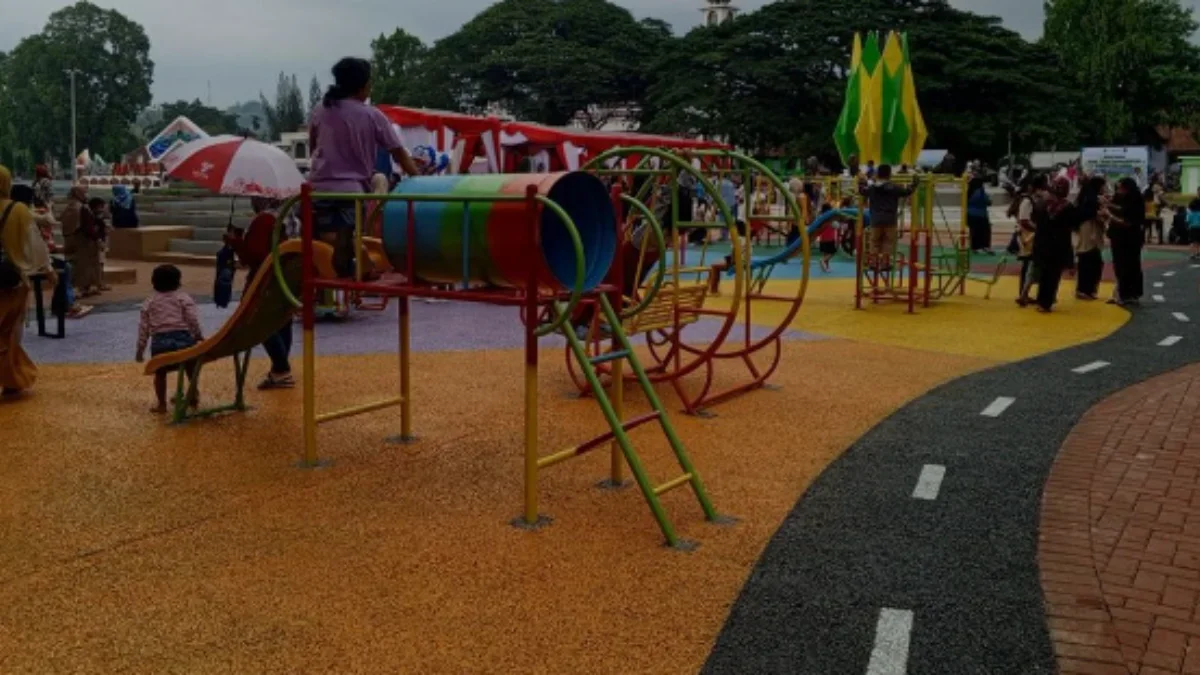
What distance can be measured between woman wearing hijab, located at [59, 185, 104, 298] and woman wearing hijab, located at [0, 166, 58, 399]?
6719 mm

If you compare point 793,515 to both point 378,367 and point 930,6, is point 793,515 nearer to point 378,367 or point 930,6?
point 378,367

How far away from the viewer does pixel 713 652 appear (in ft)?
12.4

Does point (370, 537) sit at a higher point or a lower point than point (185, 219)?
lower

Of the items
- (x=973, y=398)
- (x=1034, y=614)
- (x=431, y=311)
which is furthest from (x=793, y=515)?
(x=431, y=311)

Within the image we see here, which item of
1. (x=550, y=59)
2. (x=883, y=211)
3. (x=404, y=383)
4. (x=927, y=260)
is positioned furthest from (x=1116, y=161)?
(x=404, y=383)

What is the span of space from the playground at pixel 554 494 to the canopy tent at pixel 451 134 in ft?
35.0

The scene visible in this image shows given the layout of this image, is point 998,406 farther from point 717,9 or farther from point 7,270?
point 717,9

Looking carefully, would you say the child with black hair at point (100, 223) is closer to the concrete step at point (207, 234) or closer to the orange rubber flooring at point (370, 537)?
the orange rubber flooring at point (370, 537)

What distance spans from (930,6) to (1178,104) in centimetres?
1347

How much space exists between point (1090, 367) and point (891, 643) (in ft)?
22.4

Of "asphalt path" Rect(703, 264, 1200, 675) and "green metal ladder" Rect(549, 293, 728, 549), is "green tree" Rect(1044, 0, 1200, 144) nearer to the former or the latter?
"asphalt path" Rect(703, 264, 1200, 675)

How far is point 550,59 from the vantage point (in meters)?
65.8

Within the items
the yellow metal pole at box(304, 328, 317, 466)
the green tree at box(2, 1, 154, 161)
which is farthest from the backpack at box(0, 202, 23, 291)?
the green tree at box(2, 1, 154, 161)

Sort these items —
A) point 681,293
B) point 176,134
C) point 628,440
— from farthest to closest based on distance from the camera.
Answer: point 176,134 < point 681,293 < point 628,440
